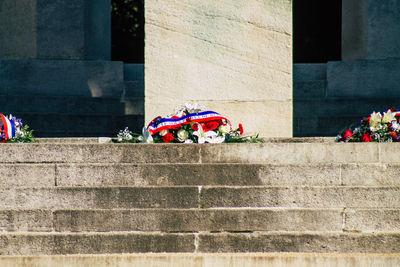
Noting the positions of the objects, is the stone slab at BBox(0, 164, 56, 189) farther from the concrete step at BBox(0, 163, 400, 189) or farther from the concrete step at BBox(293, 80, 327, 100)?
the concrete step at BBox(293, 80, 327, 100)

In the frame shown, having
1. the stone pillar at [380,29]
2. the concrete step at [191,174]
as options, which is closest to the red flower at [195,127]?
the concrete step at [191,174]

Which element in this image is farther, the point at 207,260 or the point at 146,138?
the point at 146,138

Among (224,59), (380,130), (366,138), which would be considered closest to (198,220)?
(366,138)

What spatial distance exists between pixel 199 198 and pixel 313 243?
143 cm

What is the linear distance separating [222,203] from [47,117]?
6.41 metres

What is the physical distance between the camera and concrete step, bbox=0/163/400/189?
276 inches

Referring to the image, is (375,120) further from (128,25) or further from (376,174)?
(128,25)

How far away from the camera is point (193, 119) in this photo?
803 centimetres

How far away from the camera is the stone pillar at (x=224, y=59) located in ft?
31.0

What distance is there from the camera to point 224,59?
9.51 m

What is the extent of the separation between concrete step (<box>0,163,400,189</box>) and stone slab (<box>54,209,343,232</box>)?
1.50 ft

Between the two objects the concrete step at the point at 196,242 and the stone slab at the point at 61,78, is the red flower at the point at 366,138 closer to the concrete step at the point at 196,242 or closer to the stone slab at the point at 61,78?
the concrete step at the point at 196,242

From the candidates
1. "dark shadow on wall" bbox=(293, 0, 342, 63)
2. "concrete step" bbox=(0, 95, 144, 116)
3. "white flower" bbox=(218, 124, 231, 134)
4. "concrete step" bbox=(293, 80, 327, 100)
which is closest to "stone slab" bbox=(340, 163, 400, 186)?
"white flower" bbox=(218, 124, 231, 134)

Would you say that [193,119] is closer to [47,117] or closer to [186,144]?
[186,144]
